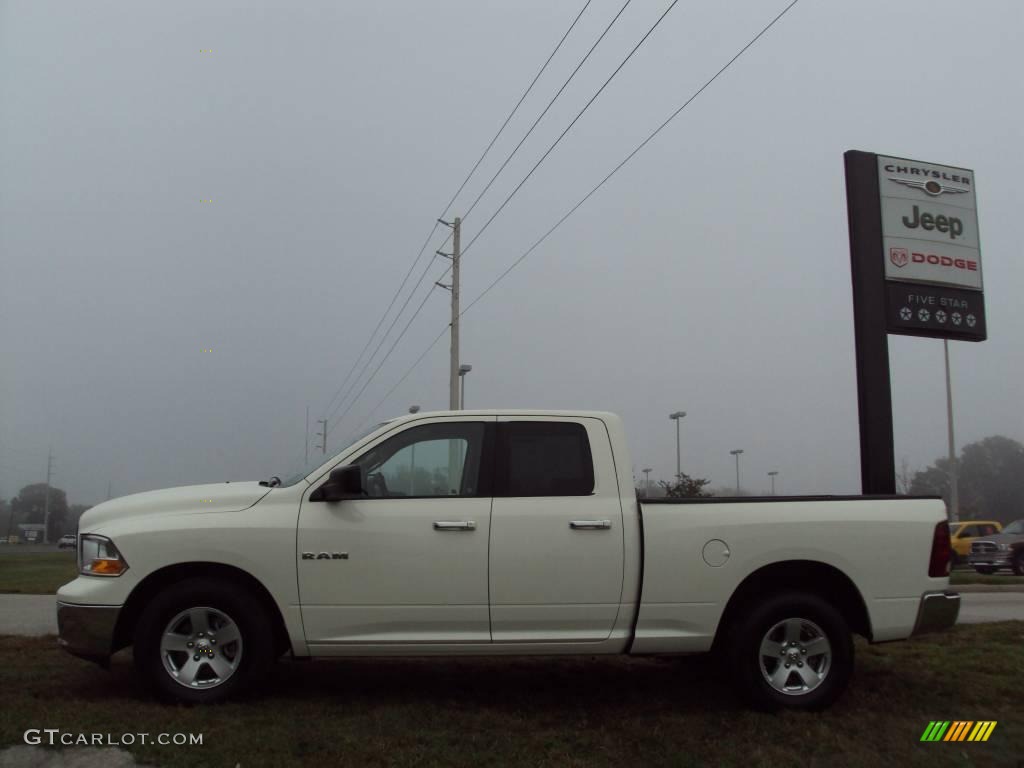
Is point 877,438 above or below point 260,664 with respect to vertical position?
above

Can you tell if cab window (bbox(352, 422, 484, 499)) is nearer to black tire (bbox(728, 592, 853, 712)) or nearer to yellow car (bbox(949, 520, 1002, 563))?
black tire (bbox(728, 592, 853, 712))

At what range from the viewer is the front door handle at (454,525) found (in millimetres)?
5453

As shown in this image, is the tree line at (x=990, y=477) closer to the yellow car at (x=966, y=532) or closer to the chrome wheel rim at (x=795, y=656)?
the yellow car at (x=966, y=532)

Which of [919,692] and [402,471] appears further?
[919,692]

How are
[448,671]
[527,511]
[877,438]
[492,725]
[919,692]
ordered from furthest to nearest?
[877,438], [448,671], [919,692], [527,511], [492,725]

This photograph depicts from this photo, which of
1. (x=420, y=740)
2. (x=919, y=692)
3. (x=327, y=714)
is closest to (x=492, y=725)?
(x=420, y=740)

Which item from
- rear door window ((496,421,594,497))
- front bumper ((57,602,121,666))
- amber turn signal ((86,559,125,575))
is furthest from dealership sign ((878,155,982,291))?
front bumper ((57,602,121,666))

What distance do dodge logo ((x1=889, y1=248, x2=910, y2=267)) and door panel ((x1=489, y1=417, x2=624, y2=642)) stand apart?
5.93 metres

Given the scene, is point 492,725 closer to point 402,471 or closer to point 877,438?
point 402,471

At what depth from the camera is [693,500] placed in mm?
5746

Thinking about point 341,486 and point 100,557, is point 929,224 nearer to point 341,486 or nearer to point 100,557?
point 341,486

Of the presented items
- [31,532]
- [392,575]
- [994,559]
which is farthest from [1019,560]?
[31,532]

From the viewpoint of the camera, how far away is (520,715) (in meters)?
5.31

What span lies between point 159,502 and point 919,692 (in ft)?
18.0
